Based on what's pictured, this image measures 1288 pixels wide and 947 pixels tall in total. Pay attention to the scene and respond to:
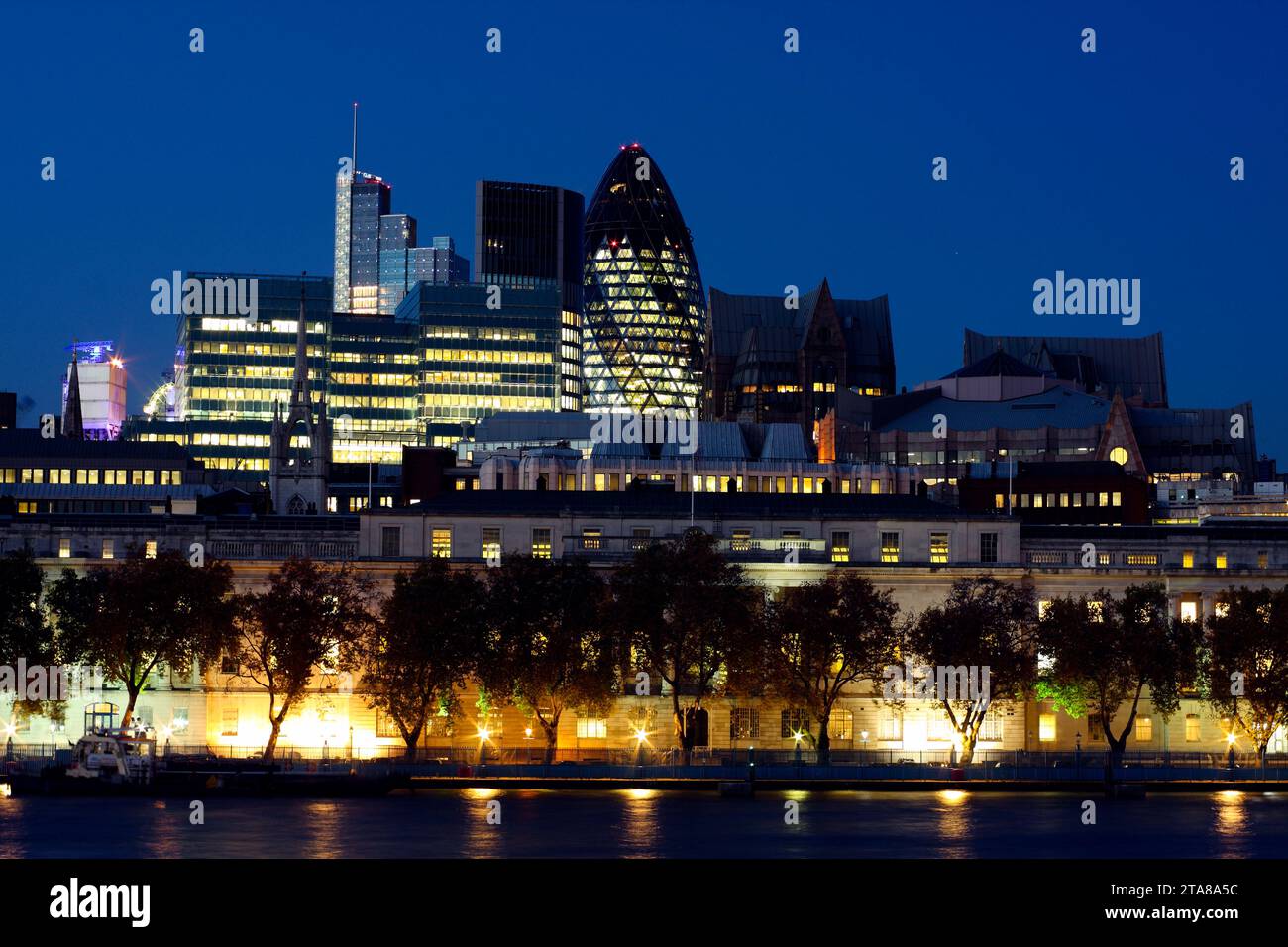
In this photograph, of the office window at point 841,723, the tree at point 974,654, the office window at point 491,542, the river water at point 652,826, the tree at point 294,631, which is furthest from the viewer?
Answer: the office window at point 491,542

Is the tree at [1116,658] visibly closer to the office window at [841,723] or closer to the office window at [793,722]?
the office window at [841,723]

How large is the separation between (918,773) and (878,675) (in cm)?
1030

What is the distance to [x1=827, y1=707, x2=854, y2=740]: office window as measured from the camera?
149 meters

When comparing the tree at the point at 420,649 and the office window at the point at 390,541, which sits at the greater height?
the office window at the point at 390,541

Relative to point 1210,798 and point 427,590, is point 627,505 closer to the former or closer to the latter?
point 427,590

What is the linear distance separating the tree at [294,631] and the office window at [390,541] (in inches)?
314

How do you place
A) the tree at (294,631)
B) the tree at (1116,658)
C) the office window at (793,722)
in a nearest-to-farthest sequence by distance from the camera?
the tree at (294,631) < the tree at (1116,658) < the office window at (793,722)

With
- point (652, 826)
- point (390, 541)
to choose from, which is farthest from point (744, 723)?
point (652, 826)

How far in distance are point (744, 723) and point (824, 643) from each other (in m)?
9.23

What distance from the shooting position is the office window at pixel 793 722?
147m

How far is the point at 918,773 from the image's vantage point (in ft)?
437

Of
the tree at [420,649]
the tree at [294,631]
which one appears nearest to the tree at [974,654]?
the tree at [420,649]
